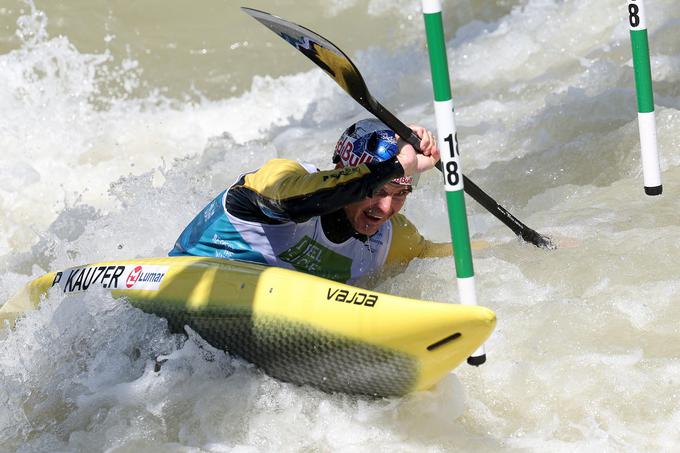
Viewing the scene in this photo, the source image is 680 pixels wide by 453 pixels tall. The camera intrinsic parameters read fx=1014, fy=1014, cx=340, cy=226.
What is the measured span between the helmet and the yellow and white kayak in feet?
1.40

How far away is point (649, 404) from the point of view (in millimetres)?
3158

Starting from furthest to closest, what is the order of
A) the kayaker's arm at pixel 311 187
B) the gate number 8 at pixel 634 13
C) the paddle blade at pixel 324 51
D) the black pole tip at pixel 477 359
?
the gate number 8 at pixel 634 13
the paddle blade at pixel 324 51
the kayaker's arm at pixel 311 187
the black pole tip at pixel 477 359

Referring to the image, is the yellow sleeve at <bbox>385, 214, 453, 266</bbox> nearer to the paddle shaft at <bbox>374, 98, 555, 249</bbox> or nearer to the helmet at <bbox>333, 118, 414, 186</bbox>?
the paddle shaft at <bbox>374, 98, 555, 249</bbox>

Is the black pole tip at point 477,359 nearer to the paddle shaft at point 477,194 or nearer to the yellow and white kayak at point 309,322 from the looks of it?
the yellow and white kayak at point 309,322

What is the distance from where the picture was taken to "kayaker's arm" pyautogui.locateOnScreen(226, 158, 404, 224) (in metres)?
3.14

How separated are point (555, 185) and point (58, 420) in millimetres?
2965

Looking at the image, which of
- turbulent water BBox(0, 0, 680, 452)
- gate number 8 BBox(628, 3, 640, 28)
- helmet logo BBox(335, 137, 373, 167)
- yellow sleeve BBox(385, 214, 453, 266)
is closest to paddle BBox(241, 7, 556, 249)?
helmet logo BBox(335, 137, 373, 167)

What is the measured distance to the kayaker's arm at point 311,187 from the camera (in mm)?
3145

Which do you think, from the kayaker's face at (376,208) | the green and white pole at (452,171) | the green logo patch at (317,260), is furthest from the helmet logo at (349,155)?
the green and white pole at (452,171)

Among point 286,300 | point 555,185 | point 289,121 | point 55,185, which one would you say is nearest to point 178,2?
point 289,121

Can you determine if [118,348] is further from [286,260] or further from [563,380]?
[563,380]

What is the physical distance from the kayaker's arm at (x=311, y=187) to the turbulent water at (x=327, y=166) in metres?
0.53

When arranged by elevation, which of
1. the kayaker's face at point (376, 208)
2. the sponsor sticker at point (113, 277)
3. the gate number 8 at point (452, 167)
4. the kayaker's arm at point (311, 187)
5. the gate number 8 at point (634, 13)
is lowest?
the sponsor sticker at point (113, 277)

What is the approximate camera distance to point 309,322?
10.5 ft
